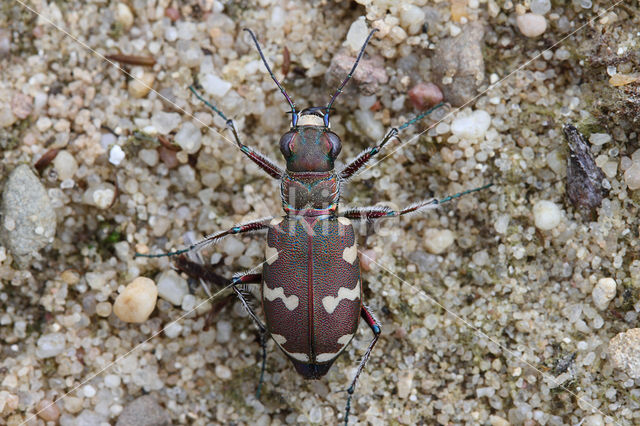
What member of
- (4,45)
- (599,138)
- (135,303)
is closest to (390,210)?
(599,138)

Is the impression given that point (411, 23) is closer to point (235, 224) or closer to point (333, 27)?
point (333, 27)

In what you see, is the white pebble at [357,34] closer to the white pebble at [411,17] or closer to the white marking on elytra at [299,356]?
the white pebble at [411,17]

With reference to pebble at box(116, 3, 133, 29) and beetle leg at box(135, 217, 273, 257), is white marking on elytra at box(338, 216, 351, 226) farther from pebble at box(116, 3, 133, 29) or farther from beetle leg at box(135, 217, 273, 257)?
pebble at box(116, 3, 133, 29)

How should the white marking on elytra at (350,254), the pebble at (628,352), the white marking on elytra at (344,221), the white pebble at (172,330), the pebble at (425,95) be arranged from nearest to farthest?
1. the pebble at (628,352)
2. the white marking on elytra at (350,254)
3. the white marking on elytra at (344,221)
4. the pebble at (425,95)
5. the white pebble at (172,330)

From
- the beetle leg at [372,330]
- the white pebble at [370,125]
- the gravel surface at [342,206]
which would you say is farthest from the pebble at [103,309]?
the white pebble at [370,125]

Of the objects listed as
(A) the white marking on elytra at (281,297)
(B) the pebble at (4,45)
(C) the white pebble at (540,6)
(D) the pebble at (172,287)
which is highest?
(C) the white pebble at (540,6)

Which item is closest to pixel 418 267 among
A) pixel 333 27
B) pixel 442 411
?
pixel 442 411

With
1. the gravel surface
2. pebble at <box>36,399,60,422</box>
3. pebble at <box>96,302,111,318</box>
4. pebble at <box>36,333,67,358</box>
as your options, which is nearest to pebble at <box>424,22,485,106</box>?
the gravel surface
